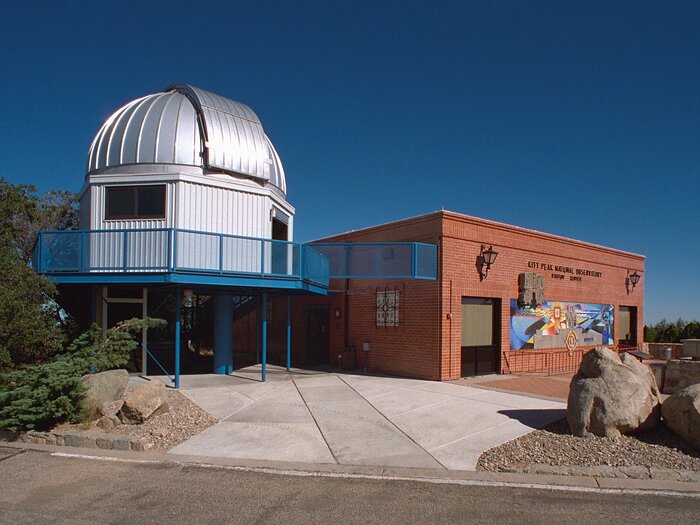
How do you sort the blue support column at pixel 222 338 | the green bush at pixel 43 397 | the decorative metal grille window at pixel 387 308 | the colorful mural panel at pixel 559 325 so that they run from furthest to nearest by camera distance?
1. the colorful mural panel at pixel 559 325
2. the decorative metal grille window at pixel 387 308
3. the blue support column at pixel 222 338
4. the green bush at pixel 43 397

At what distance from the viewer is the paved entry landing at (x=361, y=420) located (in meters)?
7.59

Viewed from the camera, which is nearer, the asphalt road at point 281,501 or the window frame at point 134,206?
the asphalt road at point 281,501

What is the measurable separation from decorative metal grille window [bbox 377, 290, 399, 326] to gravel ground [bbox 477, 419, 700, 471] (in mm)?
7170

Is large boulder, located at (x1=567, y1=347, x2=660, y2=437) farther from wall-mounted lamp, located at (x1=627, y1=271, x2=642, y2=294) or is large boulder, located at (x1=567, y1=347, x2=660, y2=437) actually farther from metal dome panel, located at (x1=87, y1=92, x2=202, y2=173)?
wall-mounted lamp, located at (x1=627, y1=271, x2=642, y2=294)

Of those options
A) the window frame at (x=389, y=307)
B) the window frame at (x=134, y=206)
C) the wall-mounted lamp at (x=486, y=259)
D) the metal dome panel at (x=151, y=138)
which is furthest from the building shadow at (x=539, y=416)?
the metal dome panel at (x=151, y=138)

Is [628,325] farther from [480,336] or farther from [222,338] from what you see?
[222,338]

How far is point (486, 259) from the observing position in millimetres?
14586

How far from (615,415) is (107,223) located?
39.7ft

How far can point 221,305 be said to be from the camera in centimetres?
1505

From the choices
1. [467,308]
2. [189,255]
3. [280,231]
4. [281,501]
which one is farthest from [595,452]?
[280,231]

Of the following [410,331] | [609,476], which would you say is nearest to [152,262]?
[410,331]

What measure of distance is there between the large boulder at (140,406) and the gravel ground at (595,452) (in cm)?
533

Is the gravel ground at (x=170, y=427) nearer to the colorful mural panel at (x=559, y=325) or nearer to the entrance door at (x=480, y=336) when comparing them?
the entrance door at (x=480, y=336)

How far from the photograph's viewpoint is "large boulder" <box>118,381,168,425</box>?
8.70 m
